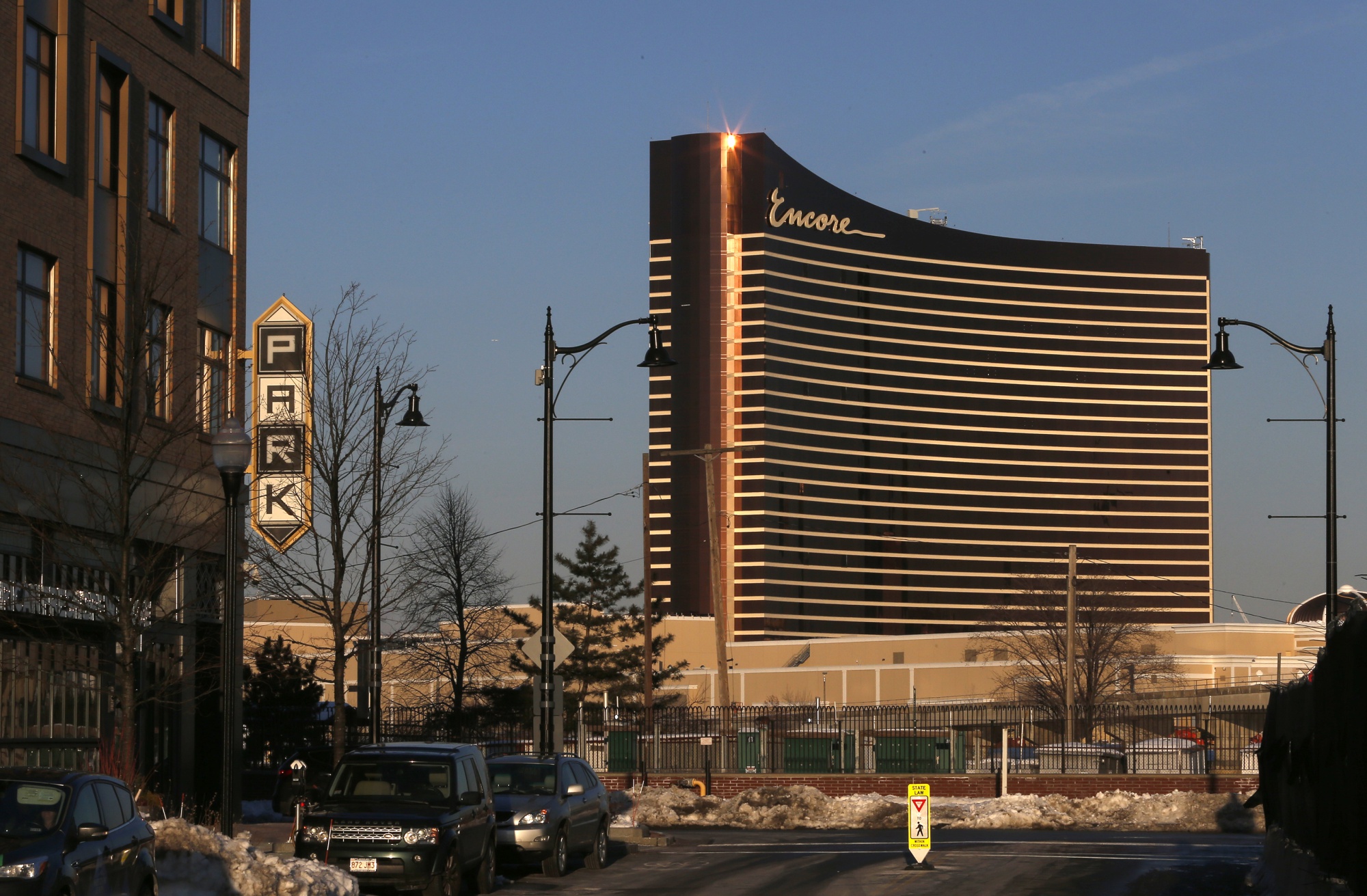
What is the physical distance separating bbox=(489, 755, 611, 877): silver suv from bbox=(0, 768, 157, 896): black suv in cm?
684

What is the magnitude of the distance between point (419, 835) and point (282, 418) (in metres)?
12.3

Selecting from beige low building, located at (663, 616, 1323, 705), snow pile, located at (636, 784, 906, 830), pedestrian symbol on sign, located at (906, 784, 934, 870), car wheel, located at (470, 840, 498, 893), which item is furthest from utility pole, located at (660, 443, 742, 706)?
beige low building, located at (663, 616, 1323, 705)

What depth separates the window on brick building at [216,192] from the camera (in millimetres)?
28844

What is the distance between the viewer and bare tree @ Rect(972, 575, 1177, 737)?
344 ft

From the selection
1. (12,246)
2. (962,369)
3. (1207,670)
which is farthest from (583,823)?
(962,369)

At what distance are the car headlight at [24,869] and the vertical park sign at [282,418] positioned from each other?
54.2ft

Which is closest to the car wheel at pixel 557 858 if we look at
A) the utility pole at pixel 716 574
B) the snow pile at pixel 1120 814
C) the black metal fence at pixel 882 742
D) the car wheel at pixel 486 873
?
the car wheel at pixel 486 873

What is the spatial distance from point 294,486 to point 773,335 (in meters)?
151

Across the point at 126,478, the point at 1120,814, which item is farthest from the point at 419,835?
the point at 1120,814

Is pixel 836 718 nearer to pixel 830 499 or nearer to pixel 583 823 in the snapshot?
pixel 583 823

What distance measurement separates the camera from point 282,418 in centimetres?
2872

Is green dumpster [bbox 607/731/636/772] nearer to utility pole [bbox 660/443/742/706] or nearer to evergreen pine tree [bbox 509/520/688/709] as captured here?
utility pole [bbox 660/443/742/706]

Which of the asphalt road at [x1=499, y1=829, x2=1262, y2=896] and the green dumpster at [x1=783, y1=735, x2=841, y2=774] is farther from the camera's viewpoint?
the green dumpster at [x1=783, y1=735, x2=841, y2=774]

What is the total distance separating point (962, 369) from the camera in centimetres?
19750
